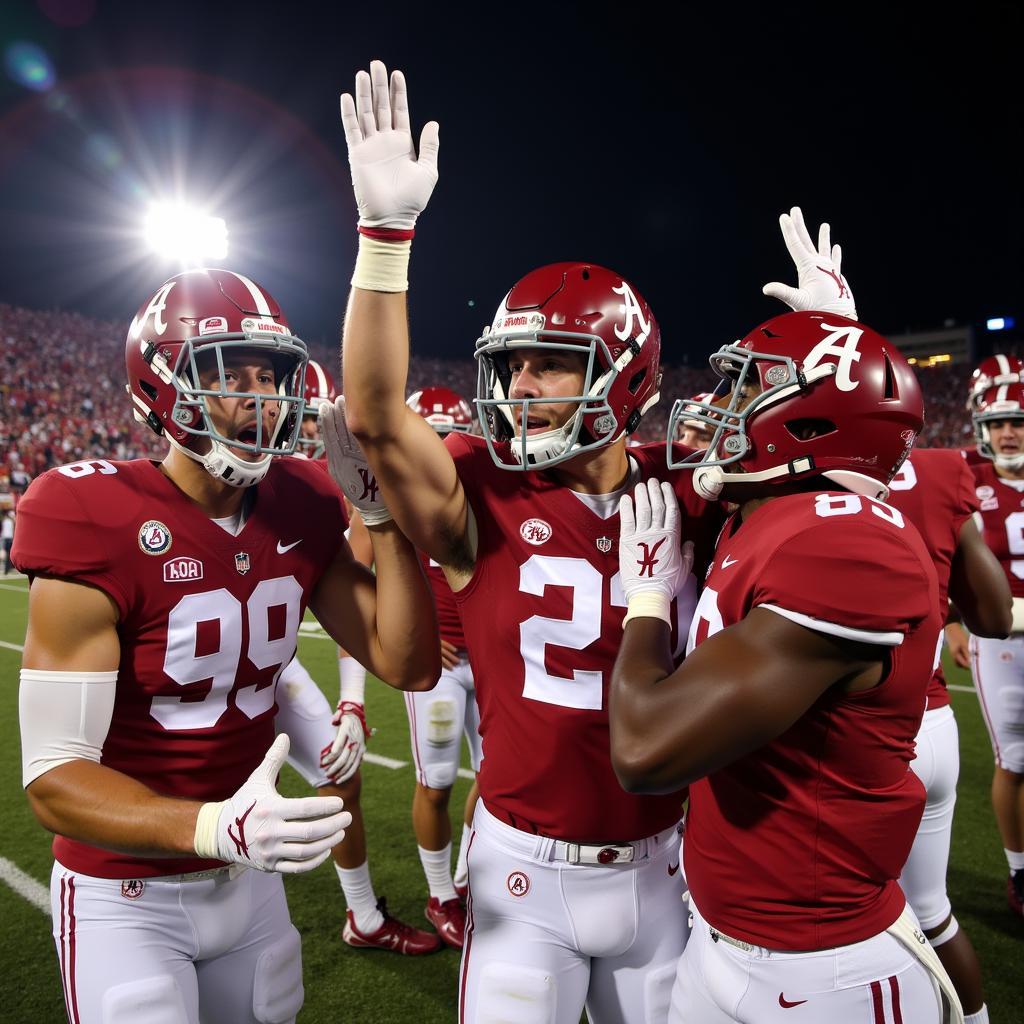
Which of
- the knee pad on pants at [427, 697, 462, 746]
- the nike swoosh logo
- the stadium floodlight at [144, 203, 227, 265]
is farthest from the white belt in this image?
the stadium floodlight at [144, 203, 227, 265]

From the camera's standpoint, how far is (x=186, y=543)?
1970 millimetres

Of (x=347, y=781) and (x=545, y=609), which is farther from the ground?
(x=545, y=609)

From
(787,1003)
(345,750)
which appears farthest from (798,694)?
(345,750)

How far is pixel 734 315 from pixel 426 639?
1889 inches

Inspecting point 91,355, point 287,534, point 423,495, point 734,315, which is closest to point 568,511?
point 423,495

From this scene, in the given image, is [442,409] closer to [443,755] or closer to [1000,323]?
[443,755]

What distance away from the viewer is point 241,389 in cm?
208

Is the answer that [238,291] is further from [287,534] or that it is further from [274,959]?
[274,959]

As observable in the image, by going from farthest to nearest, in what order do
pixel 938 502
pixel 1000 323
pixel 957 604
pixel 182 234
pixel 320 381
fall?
1. pixel 1000 323
2. pixel 182 234
3. pixel 320 381
4. pixel 957 604
5. pixel 938 502

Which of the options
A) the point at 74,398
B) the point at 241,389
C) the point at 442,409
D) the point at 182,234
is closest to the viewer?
the point at 241,389

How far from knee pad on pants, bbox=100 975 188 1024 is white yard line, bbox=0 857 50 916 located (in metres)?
2.44

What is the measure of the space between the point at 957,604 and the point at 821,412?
1453 millimetres

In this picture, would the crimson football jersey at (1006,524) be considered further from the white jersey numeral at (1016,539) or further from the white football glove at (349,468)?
the white football glove at (349,468)

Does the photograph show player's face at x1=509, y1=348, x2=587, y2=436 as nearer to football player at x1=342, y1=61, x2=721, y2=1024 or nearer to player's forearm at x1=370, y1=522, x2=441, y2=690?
football player at x1=342, y1=61, x2=721, y2=1024
